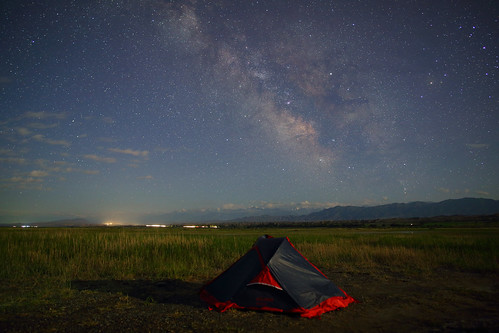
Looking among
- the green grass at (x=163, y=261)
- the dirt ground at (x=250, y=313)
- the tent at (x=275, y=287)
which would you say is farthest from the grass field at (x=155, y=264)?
the tent at (x=275, y=287)

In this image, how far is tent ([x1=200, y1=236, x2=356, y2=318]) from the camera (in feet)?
25.0

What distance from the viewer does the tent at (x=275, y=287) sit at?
25.0 ft

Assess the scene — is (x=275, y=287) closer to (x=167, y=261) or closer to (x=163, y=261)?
(x=167, y=261)

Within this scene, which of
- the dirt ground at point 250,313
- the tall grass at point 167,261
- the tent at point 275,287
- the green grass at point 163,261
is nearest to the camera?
the dirt ground at point 250,313

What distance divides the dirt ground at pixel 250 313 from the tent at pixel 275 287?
24cm

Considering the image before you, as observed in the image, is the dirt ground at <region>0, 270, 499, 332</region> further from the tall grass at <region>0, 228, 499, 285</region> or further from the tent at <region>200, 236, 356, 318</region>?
the tall grass at <region>0, 228, 499, 285</region>

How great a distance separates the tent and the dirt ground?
237mm

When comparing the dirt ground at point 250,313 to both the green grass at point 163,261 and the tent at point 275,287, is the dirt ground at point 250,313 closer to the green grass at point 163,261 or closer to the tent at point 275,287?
the tent at point 275,287

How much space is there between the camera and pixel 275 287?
785 centimetres

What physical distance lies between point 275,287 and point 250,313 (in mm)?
913

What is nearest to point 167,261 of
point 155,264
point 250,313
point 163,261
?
point 163,261

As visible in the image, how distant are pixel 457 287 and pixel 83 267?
51.6 feet

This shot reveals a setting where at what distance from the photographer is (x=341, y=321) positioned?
275 inches

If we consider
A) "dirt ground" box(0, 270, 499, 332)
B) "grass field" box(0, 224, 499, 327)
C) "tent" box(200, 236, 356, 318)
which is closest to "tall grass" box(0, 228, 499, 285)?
"grass field" box(0, 224, 499, 327)
